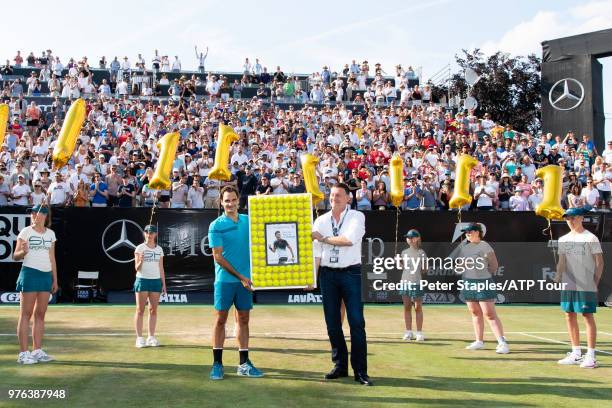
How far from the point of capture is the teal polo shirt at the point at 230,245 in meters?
7.85

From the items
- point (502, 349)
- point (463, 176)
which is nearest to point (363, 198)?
point (463, 176)

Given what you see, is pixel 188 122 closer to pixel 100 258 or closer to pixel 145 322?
pixel 100 258

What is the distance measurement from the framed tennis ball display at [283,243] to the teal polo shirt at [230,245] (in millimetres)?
267

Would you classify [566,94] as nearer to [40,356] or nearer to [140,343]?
[140,343]

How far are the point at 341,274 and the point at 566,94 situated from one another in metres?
27.4

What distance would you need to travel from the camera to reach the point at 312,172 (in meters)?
15.1

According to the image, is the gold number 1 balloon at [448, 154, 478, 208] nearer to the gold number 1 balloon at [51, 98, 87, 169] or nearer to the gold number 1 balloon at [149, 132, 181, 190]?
the gold number 1 balloon at [149, 132, 181, 190]

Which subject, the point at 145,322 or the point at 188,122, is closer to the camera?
the point at 145,322

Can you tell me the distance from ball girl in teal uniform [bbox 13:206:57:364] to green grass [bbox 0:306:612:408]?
0.30m

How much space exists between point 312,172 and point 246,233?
23.6ft

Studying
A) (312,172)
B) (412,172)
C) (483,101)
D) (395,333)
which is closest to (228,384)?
(395,333)

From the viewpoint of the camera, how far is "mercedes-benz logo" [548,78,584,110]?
1234 inches

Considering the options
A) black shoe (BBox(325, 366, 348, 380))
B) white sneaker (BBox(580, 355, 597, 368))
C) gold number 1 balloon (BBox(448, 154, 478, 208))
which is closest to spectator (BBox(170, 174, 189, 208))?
gold number 1 balloon (BBox(448, 154, 478, 208))

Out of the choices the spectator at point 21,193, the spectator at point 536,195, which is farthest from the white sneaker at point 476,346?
the spectator at point 21,193
